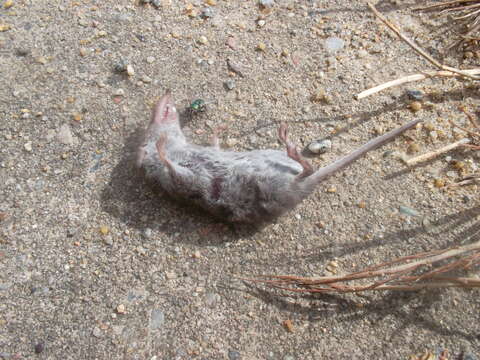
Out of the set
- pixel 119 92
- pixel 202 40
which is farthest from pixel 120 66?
pixel 202 40

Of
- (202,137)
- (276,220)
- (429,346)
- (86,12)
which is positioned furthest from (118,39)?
(429,346)

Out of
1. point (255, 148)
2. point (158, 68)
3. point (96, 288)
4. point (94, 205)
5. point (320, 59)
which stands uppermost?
point (320, 59)

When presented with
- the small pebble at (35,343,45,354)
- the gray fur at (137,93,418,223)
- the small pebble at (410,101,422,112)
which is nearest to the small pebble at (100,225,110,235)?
the gray fur at (137,93,418,223)

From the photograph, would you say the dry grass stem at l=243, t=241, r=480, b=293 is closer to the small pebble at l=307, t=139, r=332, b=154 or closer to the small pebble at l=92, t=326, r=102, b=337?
the small pebble at l=307, t=139, r=332, b=154

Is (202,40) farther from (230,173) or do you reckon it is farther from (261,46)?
(230,173)

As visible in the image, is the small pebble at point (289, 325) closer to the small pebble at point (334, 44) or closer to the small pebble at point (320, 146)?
the small pebble at point (320, 146)

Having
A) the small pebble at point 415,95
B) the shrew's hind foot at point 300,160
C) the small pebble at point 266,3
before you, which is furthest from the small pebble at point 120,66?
the small pebble at point 415,95

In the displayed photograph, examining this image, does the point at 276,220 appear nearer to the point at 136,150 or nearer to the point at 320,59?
the point at 136,150
